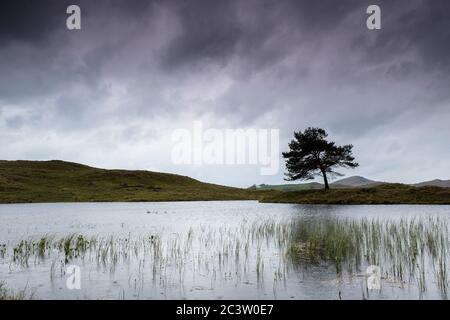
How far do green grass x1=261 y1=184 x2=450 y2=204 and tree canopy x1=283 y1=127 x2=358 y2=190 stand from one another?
18.1 feet

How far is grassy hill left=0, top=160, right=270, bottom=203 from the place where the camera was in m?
119

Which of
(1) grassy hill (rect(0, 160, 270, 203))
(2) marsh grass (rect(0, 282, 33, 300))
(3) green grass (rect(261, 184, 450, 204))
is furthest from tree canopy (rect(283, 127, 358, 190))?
(2) marsh grass (rect(0, 282, 33, 300))

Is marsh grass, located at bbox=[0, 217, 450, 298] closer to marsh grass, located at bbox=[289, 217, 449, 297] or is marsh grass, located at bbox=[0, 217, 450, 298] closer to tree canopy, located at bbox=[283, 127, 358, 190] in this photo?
marsh grass, located at bbox=[289, 217, 449, 297]

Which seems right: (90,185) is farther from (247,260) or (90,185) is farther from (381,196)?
(247,260)

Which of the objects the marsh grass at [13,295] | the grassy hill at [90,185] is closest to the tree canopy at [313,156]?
the grassy hill at [90,185]

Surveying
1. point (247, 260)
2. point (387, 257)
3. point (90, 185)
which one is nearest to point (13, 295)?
point (247, 260)

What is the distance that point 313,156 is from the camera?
91625 millimetres

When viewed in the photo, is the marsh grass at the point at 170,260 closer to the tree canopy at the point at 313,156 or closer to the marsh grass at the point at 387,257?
the marsh grass at the point at 387,257

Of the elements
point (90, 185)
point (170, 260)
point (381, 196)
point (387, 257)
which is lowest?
point (170, 260)

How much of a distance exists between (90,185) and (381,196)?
326ft

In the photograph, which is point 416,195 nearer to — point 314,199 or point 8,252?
point 314,199
